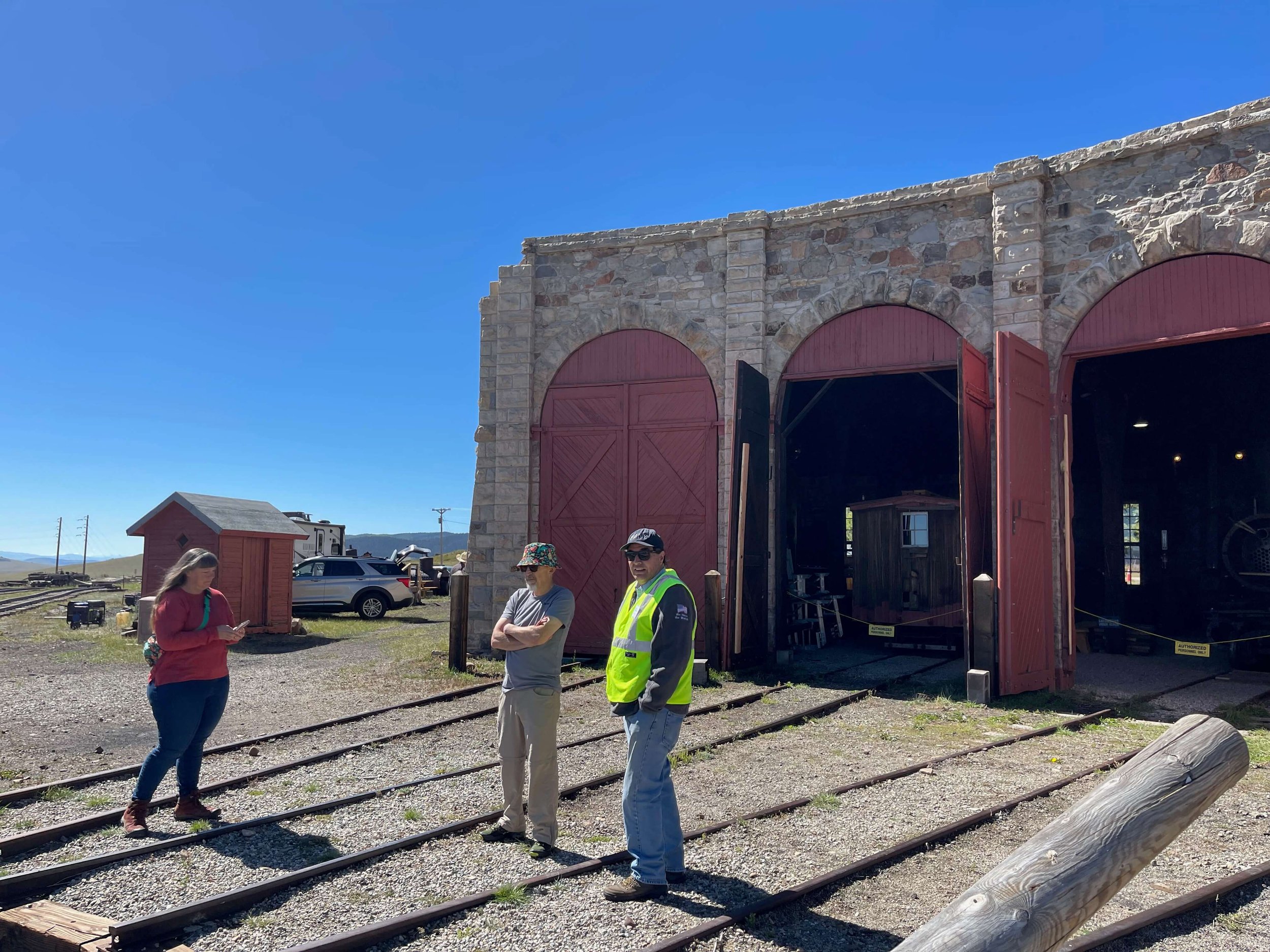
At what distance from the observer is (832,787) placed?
676cm

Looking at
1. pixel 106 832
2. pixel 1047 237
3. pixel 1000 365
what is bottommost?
pixel 106 832

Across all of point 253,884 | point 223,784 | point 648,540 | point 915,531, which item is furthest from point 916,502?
point 253,884

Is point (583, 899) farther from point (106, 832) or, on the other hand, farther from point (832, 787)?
point (106, 832)

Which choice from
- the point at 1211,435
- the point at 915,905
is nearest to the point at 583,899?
the point at 915,905

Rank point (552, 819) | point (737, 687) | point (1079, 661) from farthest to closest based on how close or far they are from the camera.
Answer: point (1079, 661) → point (737, 687) → point (552, 819)

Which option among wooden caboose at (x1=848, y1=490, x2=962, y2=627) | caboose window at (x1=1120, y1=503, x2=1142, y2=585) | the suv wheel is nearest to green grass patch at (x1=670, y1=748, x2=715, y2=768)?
wooden caboose at (x1=848, y1=490, x2=962, y2=627)

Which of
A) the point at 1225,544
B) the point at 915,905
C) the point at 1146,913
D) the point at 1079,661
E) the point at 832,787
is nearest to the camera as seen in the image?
the point at 1146,913

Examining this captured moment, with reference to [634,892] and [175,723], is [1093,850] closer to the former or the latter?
[634,892]

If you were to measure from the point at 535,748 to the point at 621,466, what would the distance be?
8.97 metres

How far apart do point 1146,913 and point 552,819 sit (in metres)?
3.16

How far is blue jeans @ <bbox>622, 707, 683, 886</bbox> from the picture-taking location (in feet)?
15.0

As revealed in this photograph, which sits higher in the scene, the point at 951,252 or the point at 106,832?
the point at 951,252

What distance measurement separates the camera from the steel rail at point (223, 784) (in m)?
5.45

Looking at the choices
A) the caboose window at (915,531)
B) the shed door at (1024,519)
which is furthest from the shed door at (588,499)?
the caboose window at (915,531)
